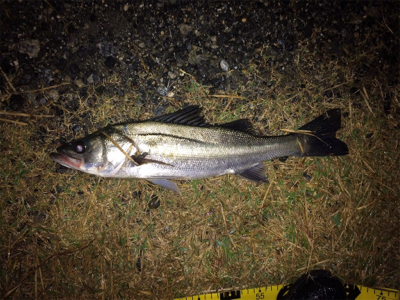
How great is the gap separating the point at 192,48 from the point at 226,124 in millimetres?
1302

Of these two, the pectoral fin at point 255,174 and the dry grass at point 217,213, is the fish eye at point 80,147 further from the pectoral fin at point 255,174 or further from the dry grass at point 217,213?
the pectoral fin at point 255,174

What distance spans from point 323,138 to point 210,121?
62.8 inches

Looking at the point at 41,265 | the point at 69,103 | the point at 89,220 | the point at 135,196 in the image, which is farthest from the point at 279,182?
the point at 41,265

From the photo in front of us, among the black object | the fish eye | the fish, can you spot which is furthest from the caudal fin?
the fish eye

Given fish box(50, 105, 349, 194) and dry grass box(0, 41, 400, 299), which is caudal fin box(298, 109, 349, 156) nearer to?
fish box(50, 105, 349, 194)

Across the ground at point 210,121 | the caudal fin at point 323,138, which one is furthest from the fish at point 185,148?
the ground at point 210,121

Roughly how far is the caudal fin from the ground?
273 millimetres

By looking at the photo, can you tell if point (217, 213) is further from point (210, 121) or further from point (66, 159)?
point (66, 159)

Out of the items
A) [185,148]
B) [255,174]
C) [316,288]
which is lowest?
[316,288]

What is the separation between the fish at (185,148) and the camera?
3.04 meters

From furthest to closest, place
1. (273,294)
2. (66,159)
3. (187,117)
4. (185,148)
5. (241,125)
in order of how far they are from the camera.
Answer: (273,294)
(241,125)
(187,117)
(185,148)
(66,159)

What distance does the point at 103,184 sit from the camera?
3568 millimetres

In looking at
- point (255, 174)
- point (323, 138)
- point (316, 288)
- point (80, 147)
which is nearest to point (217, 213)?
point (255, 174)

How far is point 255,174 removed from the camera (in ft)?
11.1
